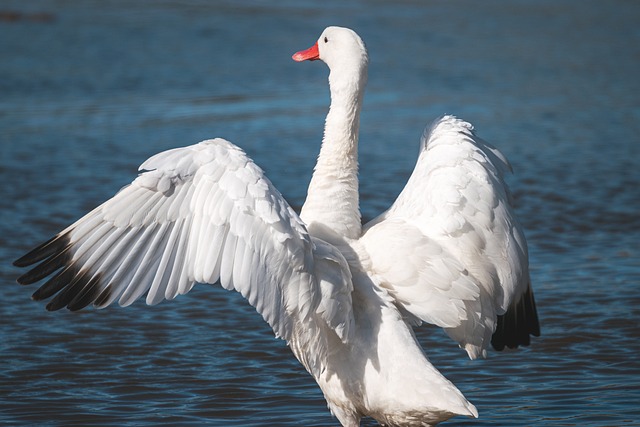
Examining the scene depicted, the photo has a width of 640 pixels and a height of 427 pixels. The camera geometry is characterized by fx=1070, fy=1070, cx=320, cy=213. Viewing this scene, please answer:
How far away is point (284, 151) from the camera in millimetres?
12172

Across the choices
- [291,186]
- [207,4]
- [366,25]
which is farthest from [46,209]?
Answer: [207,4]

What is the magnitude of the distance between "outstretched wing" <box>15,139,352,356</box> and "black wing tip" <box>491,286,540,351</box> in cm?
136

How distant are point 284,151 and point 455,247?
7.13m

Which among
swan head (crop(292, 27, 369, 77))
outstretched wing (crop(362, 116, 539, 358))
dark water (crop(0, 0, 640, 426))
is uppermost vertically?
swan head (crop(292, 27, 369, 77))

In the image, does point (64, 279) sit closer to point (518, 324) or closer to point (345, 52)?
point (345, 52)

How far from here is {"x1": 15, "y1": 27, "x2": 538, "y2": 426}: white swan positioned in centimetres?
457

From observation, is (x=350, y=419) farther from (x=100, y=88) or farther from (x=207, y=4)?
(x=207, y=4)

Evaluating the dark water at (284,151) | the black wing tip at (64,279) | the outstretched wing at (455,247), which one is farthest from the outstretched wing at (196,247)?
the dark water at (284,151)

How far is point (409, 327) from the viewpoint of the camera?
5094 mm

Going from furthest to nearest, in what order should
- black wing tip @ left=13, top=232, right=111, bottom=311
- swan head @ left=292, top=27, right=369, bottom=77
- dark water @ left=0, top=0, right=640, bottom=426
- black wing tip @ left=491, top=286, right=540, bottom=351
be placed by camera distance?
dark water @ left=0, top=0, right=640, bottom=426 < black wing tip @ left=491, top=286, right=540, bottom=351 < swan head @ left=292, top=27, right=369, bottom=77 < black wing tip @ left=13, top=232, right=111, bottom=311

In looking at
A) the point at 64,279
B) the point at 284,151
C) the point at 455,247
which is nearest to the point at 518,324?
the point at 455,247

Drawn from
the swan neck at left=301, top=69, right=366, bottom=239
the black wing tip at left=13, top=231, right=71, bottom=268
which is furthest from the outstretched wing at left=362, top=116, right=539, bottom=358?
the black wing tip at left=13, top=231, right=71, bottom=268

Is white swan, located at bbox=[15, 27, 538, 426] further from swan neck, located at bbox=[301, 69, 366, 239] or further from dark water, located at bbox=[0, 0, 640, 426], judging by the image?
dark water, located at bbox=[0, 0, 640, 426]

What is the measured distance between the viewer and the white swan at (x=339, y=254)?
457 cm
